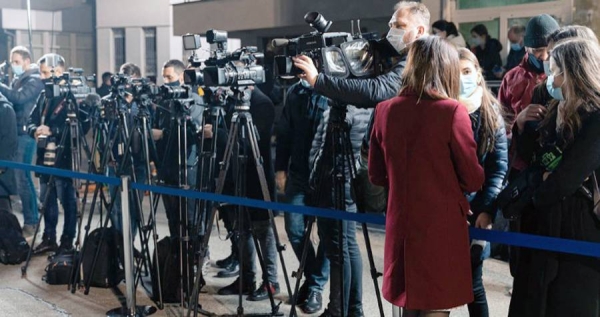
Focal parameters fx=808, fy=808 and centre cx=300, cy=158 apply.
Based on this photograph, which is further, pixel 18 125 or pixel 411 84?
pixel 18 125

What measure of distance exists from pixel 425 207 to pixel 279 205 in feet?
3.46

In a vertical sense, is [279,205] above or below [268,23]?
below

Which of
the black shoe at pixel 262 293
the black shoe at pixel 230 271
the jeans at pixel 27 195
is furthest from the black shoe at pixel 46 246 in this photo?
the black shoe at pixel 262 293

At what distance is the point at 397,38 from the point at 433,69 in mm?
816

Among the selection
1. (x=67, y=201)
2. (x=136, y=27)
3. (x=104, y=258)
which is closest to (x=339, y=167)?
(x=104, y=258)

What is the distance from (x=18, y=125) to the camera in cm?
786

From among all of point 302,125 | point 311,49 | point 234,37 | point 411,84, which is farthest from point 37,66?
point 234,37

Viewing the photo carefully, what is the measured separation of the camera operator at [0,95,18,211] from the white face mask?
14.1 feet

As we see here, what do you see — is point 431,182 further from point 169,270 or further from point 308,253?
point 169,270

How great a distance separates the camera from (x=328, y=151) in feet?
13.2

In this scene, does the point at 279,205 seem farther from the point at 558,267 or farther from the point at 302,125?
the point at 558,267

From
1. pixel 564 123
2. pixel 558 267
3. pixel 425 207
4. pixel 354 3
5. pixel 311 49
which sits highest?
pixel 354 3

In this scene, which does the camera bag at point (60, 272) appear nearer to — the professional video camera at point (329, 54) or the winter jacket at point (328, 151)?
the winter jacket at point (328, 151)

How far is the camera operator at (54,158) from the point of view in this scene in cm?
636
